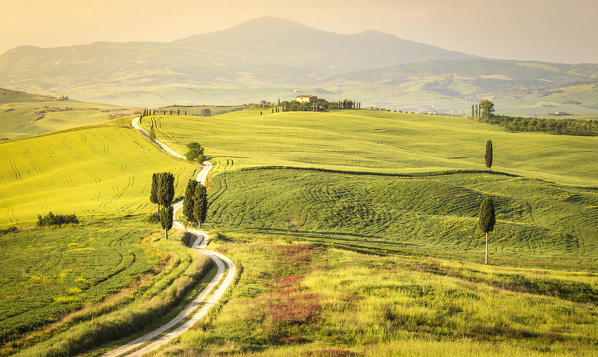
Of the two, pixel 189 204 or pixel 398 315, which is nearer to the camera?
pixel 398 315

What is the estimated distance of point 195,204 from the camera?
187 feet

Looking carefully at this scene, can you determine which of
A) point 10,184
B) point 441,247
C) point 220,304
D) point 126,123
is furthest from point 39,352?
point 126,123

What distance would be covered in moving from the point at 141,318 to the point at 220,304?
482 cm

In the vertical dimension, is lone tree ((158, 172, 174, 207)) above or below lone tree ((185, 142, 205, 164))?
below

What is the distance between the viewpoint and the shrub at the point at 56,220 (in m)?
54.7

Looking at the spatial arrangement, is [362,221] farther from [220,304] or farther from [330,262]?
[220,304]

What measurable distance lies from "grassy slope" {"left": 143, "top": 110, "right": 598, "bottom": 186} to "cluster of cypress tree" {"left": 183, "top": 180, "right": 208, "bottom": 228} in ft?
102

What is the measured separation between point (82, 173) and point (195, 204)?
4959 cm

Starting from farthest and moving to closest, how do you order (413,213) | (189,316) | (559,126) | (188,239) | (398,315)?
(559,126)
(413,213)
(188,239)
(189,316)
(398,315)

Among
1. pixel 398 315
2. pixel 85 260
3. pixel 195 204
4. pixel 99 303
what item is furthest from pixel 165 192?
pixel 398 315

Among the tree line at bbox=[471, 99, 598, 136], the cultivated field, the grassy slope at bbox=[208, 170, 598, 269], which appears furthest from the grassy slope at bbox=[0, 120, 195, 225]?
the tree line at bbox=[471, 99, 598, 136]

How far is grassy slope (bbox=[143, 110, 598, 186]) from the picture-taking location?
340 ft

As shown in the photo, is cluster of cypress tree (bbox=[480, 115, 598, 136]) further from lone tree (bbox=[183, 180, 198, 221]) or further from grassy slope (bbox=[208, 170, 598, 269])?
lone tree (bbox=[183, 180, 198, 221])

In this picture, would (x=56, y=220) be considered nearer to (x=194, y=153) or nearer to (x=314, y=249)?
(x=314, y=249)
